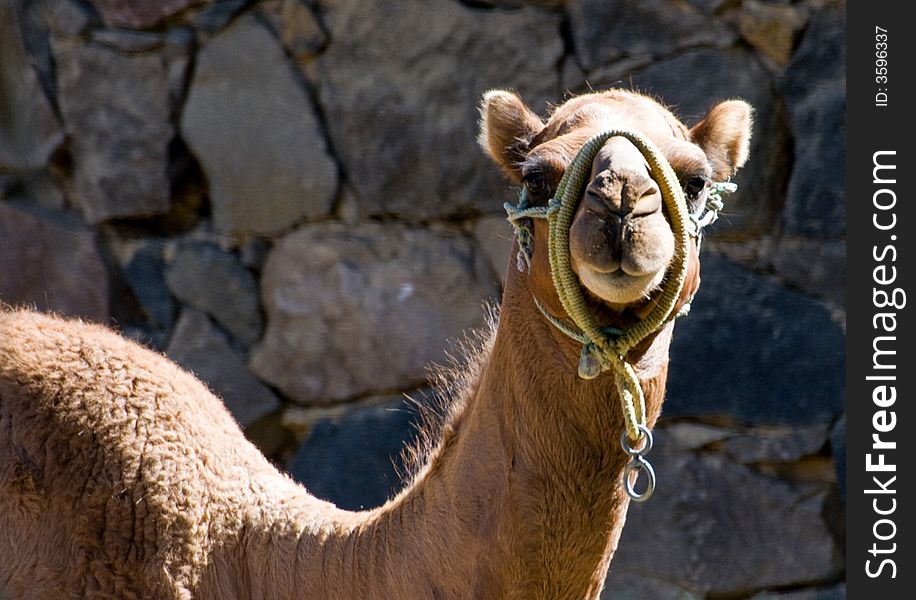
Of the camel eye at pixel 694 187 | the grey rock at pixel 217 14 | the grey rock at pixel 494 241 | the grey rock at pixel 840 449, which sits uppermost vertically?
the grey rock at pixel 217 14

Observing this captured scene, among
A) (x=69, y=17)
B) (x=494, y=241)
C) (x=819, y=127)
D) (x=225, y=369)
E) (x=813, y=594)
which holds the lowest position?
(x=813, y=594)

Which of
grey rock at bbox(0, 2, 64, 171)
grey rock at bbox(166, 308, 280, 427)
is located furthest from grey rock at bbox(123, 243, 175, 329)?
grey rock at bbox(0, 2, 64, 171)

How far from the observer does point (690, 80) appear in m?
4.39

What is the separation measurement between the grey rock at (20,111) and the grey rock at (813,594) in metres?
3.32

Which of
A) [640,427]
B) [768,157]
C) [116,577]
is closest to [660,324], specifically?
[640,427]

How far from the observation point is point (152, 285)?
488 centimetres

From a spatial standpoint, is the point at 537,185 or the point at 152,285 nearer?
the point at 537,185

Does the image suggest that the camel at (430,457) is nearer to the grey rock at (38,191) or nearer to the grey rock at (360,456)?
the grey rock at (360,456)

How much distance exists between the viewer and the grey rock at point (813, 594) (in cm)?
438

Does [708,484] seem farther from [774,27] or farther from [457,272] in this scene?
[774,27]

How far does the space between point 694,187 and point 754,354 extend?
225cm

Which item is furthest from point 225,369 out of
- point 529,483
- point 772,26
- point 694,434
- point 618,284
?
point 618,284

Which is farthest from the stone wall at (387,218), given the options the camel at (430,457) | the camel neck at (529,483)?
the camel neck at (529,483)

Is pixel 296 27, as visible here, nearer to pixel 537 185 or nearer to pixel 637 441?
pixel 537 185
